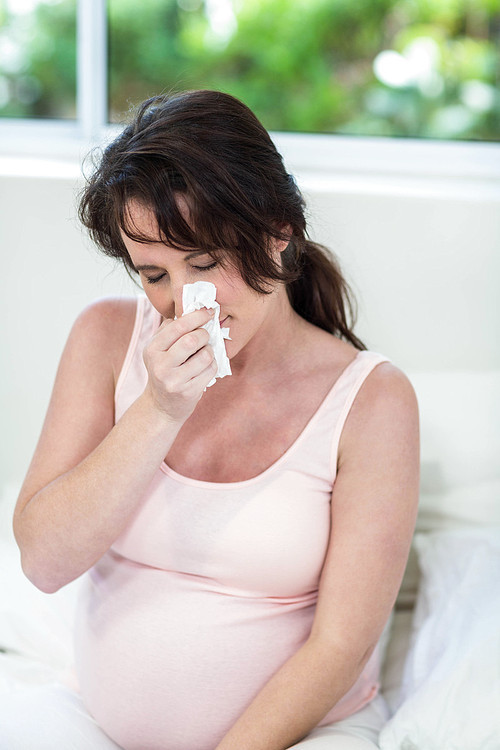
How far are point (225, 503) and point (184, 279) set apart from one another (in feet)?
1.15

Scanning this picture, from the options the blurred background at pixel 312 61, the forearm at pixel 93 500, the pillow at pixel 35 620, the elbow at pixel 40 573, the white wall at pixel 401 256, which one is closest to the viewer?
the forearm at pixel 93 500

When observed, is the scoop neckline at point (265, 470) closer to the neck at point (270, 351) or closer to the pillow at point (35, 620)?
the neck at point (270, 351)

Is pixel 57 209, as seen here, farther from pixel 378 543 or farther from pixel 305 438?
pixel 378 543

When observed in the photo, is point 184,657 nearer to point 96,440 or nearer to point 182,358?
point 96,440

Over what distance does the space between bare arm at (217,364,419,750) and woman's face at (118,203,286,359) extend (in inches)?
9.7

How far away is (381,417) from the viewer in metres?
1.21

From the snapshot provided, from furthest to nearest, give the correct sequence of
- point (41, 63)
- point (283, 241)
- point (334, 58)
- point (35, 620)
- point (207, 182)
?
point (334, 58)
point (41, 63)
point (35, 620)
point (283, 241)
point (207, 182)

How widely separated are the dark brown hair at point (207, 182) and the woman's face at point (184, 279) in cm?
1

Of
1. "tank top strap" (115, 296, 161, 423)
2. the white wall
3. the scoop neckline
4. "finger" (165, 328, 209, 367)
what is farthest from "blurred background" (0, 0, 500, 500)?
the scoop neckline

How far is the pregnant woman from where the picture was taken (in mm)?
1075

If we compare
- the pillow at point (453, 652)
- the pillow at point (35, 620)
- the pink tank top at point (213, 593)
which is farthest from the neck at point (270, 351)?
the pillow at point (35, 620)

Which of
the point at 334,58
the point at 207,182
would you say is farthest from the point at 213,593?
the point at 334,58

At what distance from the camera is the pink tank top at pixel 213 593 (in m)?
1.19

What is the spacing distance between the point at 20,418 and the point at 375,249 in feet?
2.86
